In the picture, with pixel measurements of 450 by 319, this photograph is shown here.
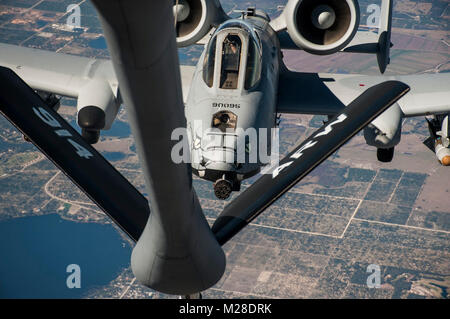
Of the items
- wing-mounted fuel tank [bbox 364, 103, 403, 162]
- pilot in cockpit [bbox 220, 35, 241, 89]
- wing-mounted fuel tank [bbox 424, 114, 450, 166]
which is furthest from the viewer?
wing-mounted fuel tank [bbox 424, 114, 450, 166]

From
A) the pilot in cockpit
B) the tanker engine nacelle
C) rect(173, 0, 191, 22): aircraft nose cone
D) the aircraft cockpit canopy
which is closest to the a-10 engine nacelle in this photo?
rect(173, 0, 191, 22): aircraft nose cone

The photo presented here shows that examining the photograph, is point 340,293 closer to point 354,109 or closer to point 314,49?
point 314,49

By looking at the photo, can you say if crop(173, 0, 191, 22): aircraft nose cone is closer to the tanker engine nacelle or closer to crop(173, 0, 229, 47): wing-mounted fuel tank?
crop(173, 0, 229, 47): wing-mounted fuel tank

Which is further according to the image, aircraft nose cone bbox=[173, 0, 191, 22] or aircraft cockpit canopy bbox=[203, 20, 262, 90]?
aircraft nose cone bbox=[173, 0, 191, 22]

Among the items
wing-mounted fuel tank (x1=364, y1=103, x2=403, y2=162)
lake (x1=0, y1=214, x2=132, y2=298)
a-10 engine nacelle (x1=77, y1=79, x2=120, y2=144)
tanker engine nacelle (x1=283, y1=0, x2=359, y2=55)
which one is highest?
tanker engine nacelle (x1=283, y1=0, x2=359, y2=55)

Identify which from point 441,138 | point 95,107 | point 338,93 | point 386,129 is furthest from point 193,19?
point 441,138

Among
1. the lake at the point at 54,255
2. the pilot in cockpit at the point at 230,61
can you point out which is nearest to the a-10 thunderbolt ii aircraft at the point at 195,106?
the pilot in cockpit at the point at 230,61

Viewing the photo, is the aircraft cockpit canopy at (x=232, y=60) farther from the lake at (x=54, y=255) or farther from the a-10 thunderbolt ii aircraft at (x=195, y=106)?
the lake at (x=54, y=255)
